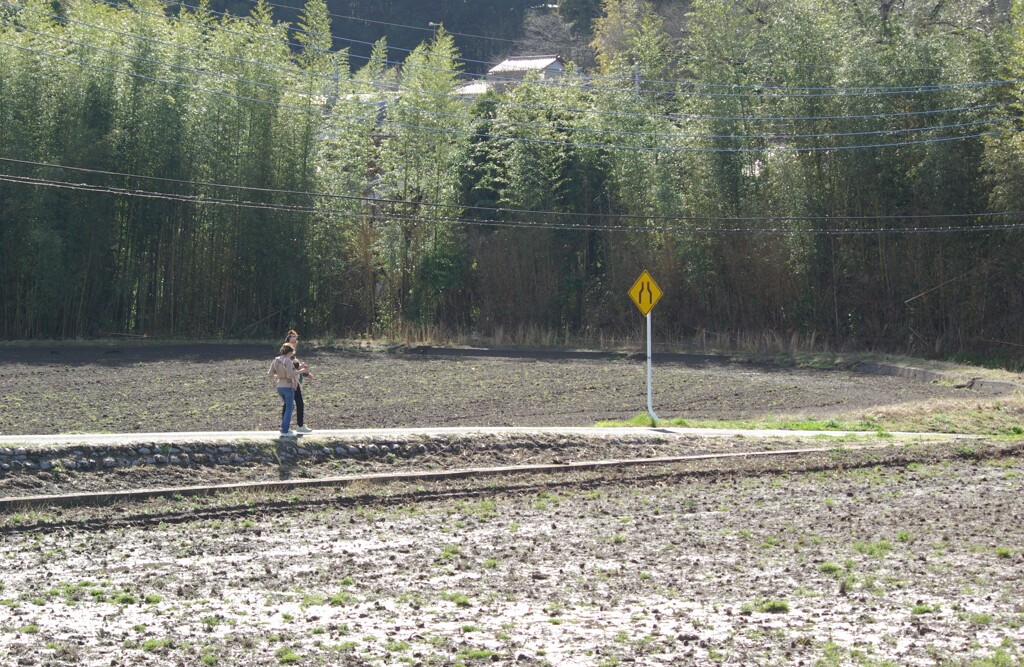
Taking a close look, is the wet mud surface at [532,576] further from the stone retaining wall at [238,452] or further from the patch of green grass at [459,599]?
the stone retaining wall at [238,452]

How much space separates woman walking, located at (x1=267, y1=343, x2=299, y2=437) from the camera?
15430mm

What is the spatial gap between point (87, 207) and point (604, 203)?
16.9 metres

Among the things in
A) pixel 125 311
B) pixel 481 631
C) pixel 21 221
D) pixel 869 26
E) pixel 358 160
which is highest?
pixel 869 26

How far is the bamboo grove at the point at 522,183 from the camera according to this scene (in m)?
32.8

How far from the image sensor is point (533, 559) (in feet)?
32.6

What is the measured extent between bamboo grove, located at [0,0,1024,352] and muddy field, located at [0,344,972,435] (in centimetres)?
468

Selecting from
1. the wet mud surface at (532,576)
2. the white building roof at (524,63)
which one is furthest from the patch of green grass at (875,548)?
the white building roof at (524,63)

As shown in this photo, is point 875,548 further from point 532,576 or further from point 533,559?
point 532,576

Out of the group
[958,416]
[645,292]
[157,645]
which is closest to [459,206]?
[645,292]

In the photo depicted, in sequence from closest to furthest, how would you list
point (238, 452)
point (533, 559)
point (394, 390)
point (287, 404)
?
1. point (533, 559)
2. point (238, 452)
3. point (287, 404)
4. point (394, 390)

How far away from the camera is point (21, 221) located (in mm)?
32969

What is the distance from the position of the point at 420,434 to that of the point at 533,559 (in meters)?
6.41

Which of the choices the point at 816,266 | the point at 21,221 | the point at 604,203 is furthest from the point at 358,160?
the point at 816,266

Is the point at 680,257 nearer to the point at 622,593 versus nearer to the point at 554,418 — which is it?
the point at 554,418
